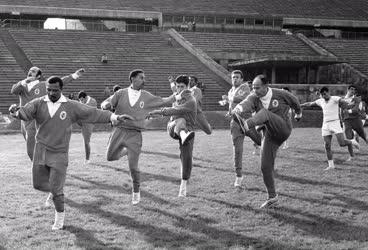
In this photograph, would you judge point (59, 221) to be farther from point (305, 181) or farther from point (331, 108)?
point (331, 108)

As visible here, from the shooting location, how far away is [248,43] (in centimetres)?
4425

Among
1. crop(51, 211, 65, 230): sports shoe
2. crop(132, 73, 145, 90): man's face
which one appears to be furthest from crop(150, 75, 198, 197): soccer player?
crop(51, 211, 65, 230): sports shoe

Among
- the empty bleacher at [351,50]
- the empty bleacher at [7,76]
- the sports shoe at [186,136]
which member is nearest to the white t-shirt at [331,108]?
the sports shoe at [186,136]

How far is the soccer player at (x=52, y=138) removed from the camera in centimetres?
764

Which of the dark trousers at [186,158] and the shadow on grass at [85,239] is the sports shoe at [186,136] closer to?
the dark trousers at [186,158]

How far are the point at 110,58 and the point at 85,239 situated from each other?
103 feet

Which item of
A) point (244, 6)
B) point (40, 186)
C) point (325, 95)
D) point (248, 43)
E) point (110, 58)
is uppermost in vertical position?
point (244, 6)

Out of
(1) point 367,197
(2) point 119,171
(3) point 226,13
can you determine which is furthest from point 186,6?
(1) point 367,197

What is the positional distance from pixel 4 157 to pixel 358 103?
1000 centimetres

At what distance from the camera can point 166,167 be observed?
13469 millimetres

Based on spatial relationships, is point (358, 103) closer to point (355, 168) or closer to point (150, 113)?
point (355, 168)

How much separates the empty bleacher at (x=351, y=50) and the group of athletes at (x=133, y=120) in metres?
32.6

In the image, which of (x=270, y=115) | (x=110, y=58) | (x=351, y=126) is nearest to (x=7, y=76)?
(x=110, y=58)

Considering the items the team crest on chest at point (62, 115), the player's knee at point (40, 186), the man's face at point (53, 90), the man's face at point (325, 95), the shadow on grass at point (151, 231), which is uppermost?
the man's face at point (53, 90)
